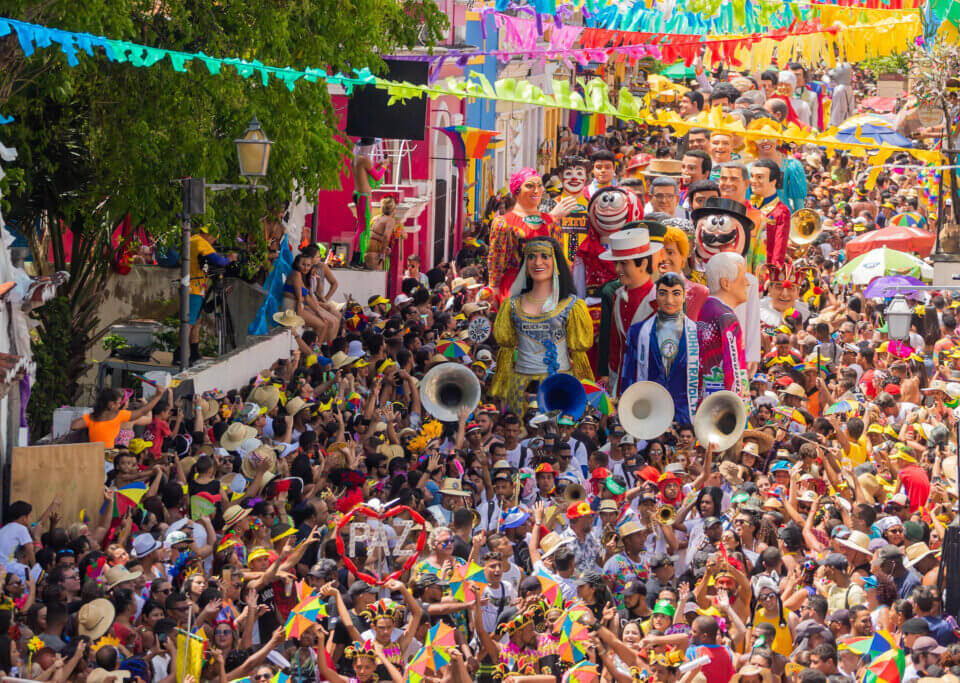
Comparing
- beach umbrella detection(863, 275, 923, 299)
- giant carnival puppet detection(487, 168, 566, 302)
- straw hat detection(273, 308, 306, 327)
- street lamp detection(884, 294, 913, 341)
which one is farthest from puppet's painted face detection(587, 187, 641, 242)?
beach umbrella detection(863, 275, 923, 299)

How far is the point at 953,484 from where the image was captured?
13.0 metres

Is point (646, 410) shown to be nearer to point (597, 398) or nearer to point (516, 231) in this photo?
point (597, 398)

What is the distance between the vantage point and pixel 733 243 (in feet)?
55.1

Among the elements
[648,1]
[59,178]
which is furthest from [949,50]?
[59,178]

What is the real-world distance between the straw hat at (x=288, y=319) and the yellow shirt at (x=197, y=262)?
102 cm

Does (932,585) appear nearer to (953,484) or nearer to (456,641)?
(953,484)

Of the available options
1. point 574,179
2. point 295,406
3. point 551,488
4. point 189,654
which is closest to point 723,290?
point 574,179

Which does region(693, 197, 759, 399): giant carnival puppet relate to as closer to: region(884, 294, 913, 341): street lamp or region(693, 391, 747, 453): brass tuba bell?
region(693, 391, 747, 453): brass tuba bell

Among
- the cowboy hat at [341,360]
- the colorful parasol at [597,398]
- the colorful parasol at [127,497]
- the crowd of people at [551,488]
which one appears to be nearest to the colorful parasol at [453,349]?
the crowd of people at [551,488]

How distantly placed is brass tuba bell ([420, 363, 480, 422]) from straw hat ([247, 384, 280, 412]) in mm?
1276

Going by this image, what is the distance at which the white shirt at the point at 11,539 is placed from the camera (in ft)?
35.8

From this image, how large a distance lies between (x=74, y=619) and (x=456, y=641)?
7.13 feet

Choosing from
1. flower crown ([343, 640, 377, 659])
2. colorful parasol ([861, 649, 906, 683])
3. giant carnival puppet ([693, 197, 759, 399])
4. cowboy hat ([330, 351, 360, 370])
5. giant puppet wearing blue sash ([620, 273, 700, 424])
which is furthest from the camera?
cowboy hat ([330, 351, 360, 370])

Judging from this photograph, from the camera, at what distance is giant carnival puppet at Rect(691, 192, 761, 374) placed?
16.7m
